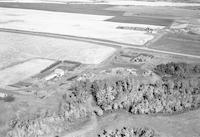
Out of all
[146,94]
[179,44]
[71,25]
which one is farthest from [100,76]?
[71,25]

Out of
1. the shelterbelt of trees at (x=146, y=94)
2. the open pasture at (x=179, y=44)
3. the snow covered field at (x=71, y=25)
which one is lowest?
the shelterbelt of trees at (x=146, y=94)

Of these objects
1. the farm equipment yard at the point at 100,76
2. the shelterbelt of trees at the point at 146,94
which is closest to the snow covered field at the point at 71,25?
the farm equipment yard at the point at 100,76

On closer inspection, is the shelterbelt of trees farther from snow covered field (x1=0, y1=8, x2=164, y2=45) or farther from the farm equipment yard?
snow covered field (x1=0, y1=8, x2=164, y2=45)

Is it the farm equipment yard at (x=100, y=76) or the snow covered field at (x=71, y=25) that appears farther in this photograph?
the snow covered field at (x=71, y=25)

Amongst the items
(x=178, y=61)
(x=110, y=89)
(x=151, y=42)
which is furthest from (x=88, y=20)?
(x=110, y=89)

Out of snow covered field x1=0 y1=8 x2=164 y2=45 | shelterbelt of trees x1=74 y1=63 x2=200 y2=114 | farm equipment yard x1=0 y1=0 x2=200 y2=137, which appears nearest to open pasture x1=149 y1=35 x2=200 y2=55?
farm equipment yard x1=0 y1=0 x2=200 y2=137

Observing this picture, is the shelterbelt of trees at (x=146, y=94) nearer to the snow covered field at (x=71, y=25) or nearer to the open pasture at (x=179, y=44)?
the open pasture at (x=179, y=44)
